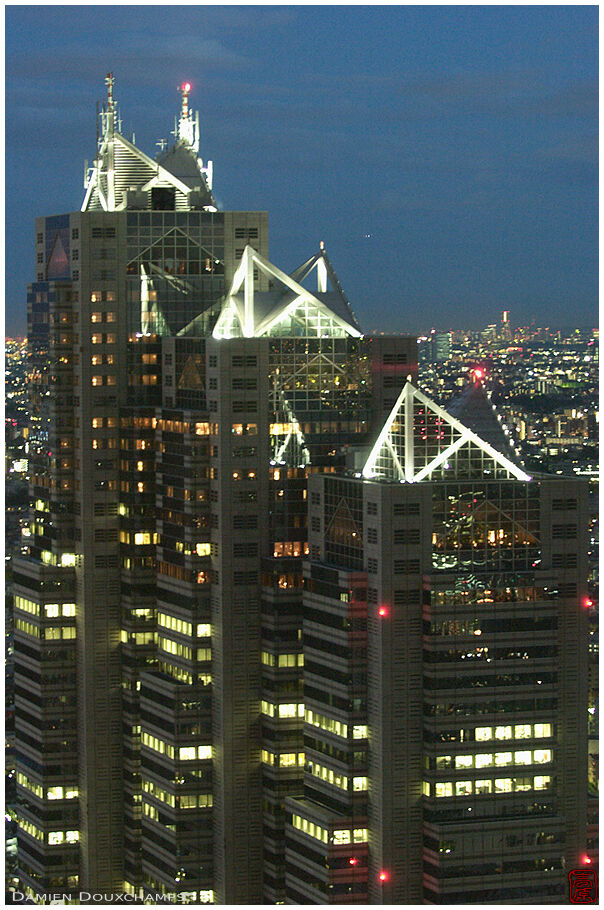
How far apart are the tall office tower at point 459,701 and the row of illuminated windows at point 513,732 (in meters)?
0.12

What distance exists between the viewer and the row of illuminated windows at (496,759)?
19225cm

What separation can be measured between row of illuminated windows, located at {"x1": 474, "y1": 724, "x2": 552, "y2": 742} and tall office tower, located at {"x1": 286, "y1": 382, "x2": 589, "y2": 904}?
0.38 feet

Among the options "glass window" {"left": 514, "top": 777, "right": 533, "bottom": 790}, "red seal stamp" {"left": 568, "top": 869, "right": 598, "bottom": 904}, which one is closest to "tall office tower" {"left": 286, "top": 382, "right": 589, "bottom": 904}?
"glass window" {"left": 514, "top": 777, "right": 533, "bottom": 790}

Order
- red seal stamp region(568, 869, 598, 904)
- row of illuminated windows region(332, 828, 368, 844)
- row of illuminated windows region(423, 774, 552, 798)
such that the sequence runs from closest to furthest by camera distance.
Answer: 1. row of illuminated windows region(423, 774, 552, 798)
2. row of illuminated windows region(332, 828, 368, 844)
3. red seal stamp region(568, 869, 598, 904)

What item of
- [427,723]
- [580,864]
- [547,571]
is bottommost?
[580,864]

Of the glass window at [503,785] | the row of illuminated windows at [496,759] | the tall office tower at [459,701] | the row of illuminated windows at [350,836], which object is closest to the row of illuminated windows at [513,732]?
the tall office tower at [459,701]

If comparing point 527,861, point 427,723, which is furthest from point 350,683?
point 527,861

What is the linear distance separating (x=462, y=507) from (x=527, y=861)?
97.1 feet

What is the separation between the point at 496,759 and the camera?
193 m

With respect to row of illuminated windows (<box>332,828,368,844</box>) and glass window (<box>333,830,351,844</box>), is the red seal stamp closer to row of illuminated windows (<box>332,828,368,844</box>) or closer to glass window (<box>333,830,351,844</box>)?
row of illuminated windows (<box>332,828,368,844</box>)

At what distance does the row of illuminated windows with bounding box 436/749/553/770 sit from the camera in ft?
631

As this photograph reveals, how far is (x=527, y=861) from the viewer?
632ft

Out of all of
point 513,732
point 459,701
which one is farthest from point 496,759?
point 459,701

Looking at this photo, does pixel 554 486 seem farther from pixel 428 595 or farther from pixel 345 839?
pixel 345 839
